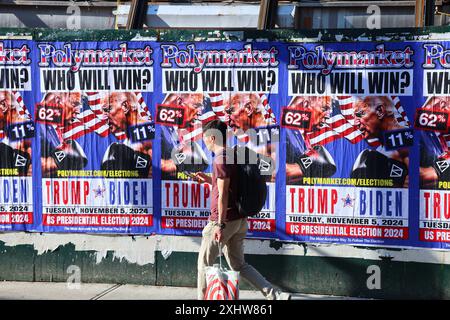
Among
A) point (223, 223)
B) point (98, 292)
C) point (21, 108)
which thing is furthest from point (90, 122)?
point (223, 223)

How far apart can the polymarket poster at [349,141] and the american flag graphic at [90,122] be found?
2051 millimetres

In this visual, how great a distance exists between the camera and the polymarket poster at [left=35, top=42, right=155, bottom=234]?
318 inches

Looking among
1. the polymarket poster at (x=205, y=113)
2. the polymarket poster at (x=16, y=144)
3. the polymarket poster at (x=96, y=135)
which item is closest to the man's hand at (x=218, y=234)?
the polymarket poster at (x=205, y=113)

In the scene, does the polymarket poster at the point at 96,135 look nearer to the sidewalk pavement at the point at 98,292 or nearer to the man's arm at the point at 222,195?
the sidewalk pavement at the point at 98,292

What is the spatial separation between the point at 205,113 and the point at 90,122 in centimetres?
135

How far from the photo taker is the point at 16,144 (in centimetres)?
833

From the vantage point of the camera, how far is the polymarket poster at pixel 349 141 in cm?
746

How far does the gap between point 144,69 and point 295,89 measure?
1.70m

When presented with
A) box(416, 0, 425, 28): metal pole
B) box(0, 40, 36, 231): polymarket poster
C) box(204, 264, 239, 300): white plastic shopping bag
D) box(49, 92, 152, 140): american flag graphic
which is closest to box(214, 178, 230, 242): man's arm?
box(204, 264, 239, 300): white plastic shopping bag

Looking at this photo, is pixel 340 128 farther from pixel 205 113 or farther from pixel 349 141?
pixel 205 113

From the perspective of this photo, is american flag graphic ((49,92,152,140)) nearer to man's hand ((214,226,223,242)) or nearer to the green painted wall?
the green painted wall

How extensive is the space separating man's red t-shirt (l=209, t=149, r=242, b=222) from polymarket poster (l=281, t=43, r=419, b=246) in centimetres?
118
